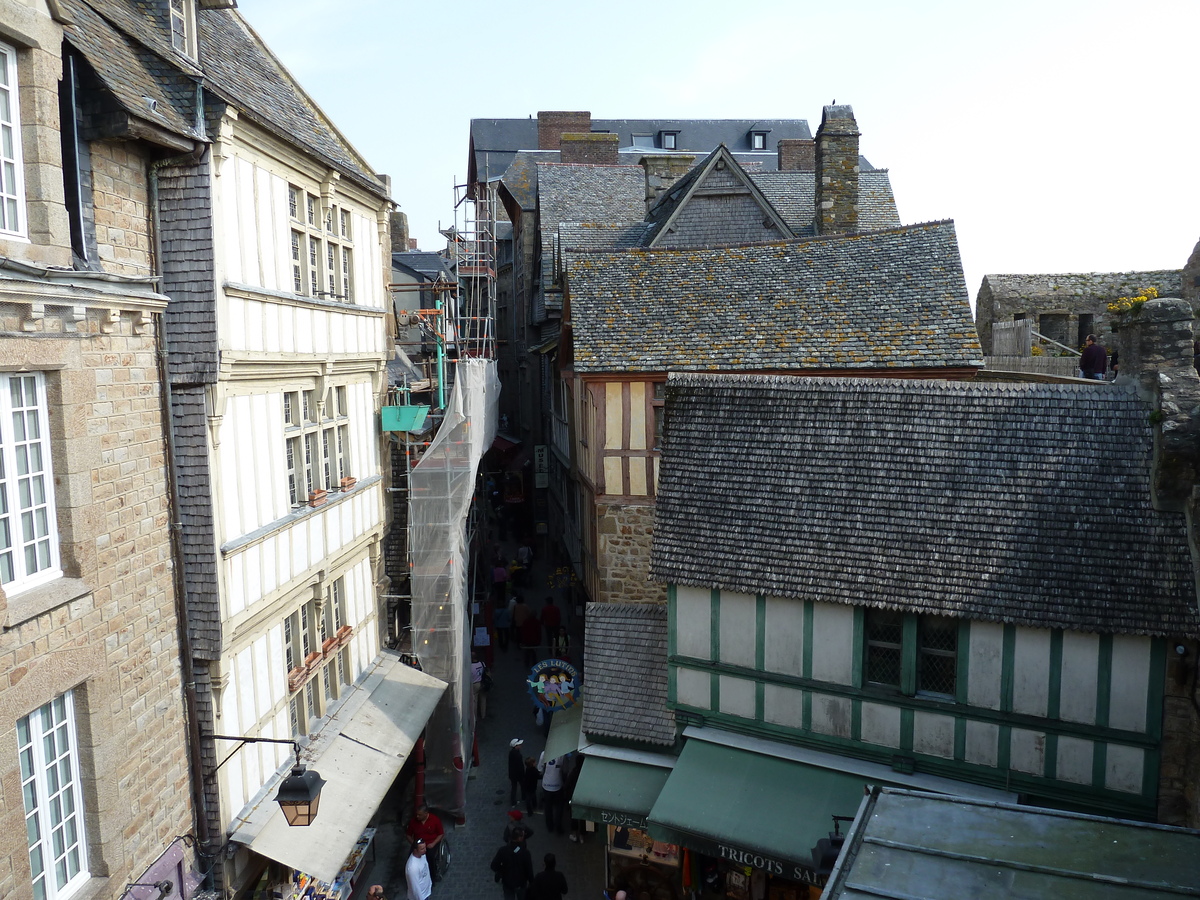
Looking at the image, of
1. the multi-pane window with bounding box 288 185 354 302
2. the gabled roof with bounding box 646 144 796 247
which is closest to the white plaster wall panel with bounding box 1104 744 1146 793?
the multi-pane window with bounding box 288 185 354 302

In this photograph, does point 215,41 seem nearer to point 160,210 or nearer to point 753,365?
point 160,210

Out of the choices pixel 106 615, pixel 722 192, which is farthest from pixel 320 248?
pixel 722 192

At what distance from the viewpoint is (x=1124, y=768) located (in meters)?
7.94

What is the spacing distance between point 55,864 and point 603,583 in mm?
9234

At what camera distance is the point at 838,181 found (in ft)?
62.9

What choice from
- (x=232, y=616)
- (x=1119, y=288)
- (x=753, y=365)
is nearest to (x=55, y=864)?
(x=232, y=616)

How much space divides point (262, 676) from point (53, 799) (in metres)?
2.73

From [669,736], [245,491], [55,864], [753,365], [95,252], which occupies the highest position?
[95,252]

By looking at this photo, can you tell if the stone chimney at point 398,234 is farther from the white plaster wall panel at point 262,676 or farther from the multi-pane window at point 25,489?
the multi-pane window at point 25,489

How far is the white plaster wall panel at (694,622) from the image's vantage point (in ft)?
32.6

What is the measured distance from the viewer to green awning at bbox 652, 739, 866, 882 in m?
8.32

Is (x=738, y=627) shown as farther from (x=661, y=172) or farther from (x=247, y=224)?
(x=661, y=172)

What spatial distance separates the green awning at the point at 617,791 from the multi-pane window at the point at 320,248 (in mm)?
6418

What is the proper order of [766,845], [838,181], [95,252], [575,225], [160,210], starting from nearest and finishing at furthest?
[95,252] < [160,210] < [766,845] < [838,181] < [575,225]
